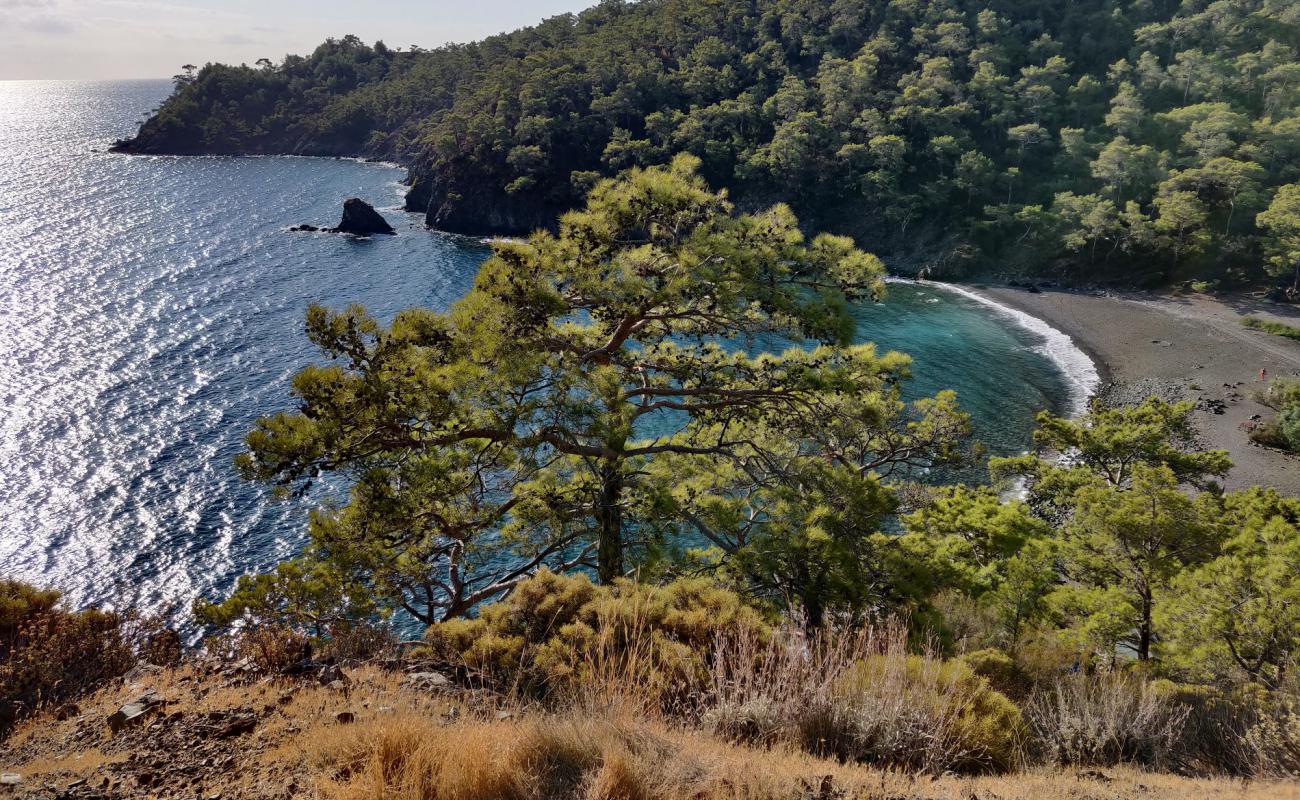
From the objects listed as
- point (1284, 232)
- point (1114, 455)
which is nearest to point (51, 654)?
point (1114, 455)

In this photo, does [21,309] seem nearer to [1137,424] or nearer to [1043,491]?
[1043,491]

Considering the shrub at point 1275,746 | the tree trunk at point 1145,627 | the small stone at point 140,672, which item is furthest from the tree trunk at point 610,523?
the tree trunk at point 1145,627

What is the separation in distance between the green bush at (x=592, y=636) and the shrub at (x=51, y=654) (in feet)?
17.8

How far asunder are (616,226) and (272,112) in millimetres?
150348

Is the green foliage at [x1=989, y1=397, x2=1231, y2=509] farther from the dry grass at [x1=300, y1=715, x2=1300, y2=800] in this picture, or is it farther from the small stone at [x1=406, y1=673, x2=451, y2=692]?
the small stone at [x1=406, y1=673, x2=451, y2=692]

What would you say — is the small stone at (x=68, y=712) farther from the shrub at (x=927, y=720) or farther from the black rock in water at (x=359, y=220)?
the black rock in water at (x=359, y=220)

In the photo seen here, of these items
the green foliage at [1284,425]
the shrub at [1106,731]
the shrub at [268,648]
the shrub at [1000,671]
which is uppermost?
the shrub at [1106,731]

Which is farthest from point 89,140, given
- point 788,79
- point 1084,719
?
point 1084,719

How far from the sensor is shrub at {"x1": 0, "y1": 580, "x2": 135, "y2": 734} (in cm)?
845

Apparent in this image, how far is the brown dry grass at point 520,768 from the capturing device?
4.17 metres

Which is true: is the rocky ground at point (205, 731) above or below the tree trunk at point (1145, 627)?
above

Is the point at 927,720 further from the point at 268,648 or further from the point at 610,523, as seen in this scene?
the point at 268,648

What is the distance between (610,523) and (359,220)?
220 ft

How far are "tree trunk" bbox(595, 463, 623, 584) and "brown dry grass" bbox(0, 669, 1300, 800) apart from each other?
474cm
